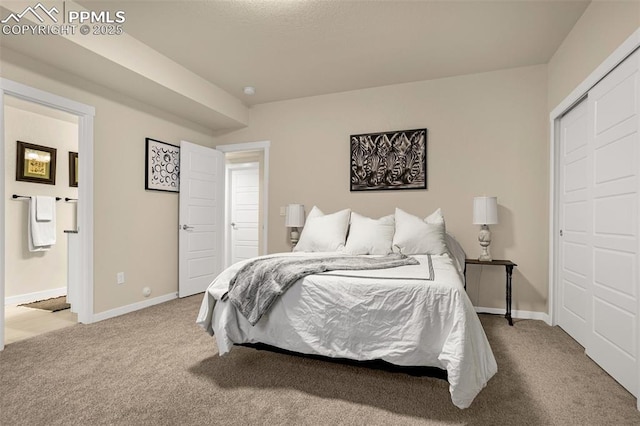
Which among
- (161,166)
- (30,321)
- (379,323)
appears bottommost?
(30,321)

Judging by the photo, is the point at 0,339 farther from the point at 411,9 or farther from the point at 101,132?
the point at 411,9

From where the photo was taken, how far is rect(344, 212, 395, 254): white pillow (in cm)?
337

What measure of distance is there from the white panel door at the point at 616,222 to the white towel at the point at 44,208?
574 cm

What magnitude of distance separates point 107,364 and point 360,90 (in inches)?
146

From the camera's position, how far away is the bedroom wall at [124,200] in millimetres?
3312

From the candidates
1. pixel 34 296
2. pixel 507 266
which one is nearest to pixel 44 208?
pixel 34 296

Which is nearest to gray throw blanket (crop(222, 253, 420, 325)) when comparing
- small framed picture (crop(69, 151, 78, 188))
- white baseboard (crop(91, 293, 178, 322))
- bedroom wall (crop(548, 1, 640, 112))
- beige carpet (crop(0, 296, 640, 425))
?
beige carpet (crop(0, 296, 640, 425))

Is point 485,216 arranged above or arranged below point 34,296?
above

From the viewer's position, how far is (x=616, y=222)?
7.20 feet

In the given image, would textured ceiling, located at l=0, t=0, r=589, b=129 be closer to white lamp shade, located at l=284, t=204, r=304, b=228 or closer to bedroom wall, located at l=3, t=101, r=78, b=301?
white lamp shade, located at l=284, t=204, r=304, b=228

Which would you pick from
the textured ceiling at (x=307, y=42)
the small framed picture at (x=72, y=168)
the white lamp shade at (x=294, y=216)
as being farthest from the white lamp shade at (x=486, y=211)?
the small framed picture at (x=72, y=168)

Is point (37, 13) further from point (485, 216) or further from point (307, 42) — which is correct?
point (485, 216)

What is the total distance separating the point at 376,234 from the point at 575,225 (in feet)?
5.49

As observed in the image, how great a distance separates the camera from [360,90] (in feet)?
13.9
